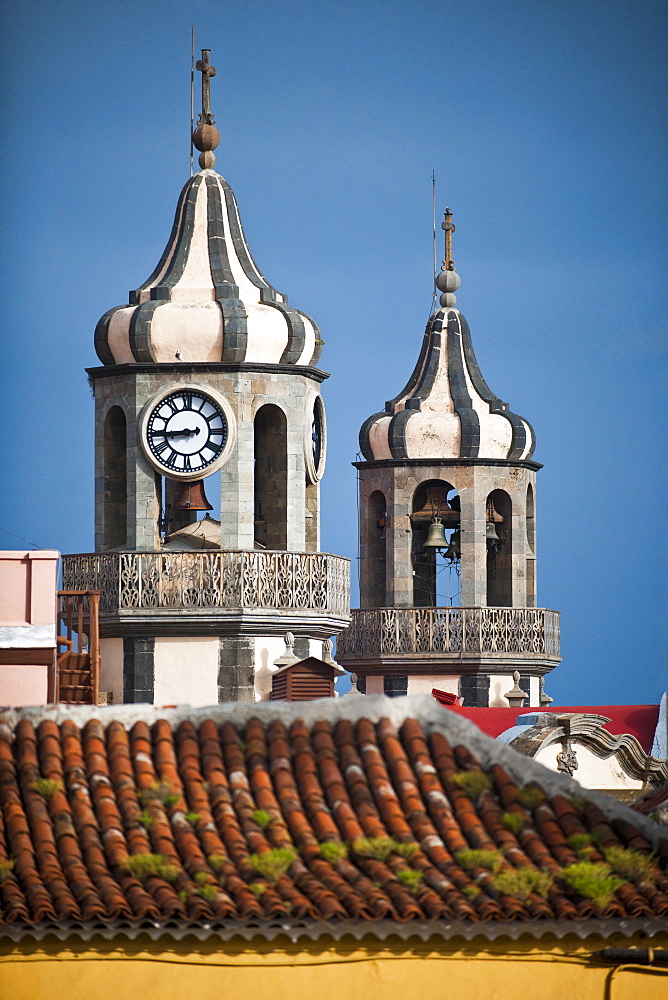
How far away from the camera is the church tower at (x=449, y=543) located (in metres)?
51.8

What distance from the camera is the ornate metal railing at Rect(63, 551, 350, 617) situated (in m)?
39.9

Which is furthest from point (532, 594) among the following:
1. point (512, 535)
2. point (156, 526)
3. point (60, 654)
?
point (60, 654)

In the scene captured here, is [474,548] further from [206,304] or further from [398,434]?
[206,304]

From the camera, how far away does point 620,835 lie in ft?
71.1

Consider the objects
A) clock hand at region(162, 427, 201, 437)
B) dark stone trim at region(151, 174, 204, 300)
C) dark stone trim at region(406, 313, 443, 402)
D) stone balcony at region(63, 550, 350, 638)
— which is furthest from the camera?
dark stone trim at region(406, 313, 443, 402)

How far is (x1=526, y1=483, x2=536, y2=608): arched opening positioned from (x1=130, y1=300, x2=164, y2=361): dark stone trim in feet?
46.8

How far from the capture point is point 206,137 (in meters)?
42.2

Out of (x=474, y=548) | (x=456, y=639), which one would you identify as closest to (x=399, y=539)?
(x=474, y=548)

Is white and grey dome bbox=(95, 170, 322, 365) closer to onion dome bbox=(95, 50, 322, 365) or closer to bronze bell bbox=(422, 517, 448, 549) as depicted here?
onion dome bbox=(95, 50, 322, 365)

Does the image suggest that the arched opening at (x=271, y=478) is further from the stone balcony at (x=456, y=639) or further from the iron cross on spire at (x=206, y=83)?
the stone balcony at (x=456, y=639)

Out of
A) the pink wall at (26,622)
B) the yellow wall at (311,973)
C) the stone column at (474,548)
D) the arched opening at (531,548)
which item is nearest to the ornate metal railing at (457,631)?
the stone column at (474,548)

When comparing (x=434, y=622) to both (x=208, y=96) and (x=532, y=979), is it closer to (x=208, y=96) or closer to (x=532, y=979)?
(x=208, y=96)

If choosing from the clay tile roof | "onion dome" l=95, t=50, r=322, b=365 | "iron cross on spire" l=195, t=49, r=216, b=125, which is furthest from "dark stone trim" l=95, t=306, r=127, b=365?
the clay tile roof

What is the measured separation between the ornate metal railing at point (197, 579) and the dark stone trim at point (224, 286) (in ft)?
9.85
